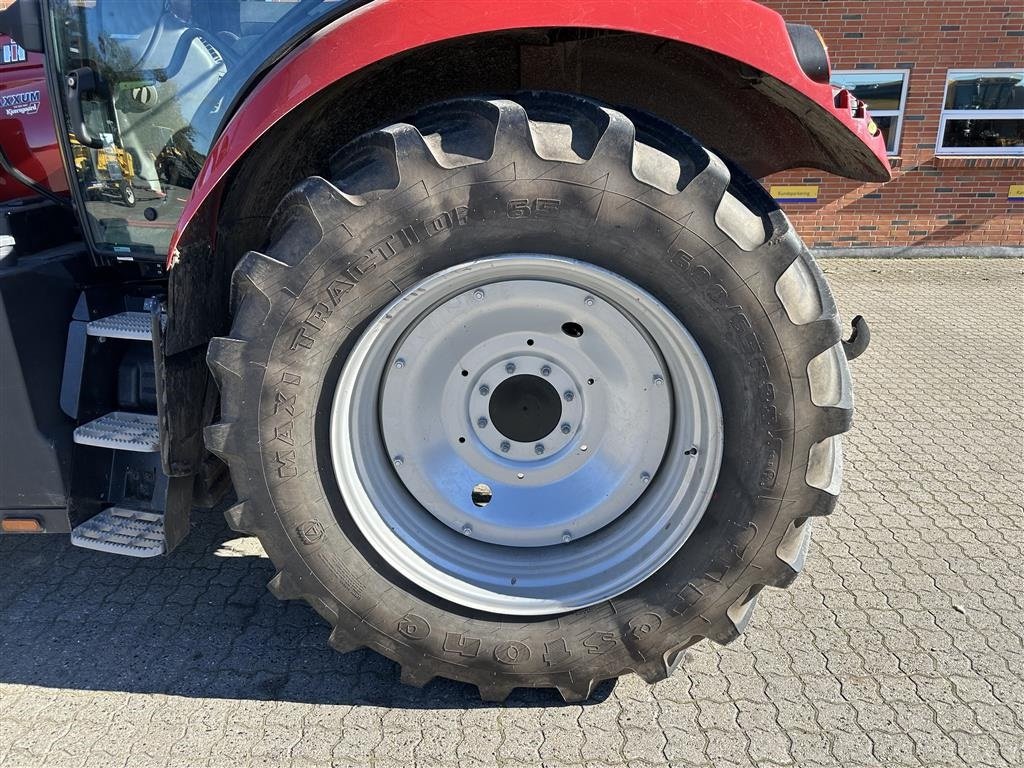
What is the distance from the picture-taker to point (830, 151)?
255cm

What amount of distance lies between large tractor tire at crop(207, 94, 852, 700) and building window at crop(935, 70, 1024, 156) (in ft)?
24.0

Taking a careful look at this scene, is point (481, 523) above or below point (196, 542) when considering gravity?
above

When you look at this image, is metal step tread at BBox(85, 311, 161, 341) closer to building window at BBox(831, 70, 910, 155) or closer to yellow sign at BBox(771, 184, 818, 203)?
yellow sign at BBox(771, 184, 818, 203)

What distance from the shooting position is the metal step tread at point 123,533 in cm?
226

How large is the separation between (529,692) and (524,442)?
0.72 m

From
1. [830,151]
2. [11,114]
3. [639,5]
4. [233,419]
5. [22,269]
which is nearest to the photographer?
[639,5]

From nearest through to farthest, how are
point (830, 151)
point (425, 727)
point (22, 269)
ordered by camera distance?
point (425, 727) < point (22, 269) < point (830, 151)

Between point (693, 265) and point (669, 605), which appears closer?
point (693, 265)

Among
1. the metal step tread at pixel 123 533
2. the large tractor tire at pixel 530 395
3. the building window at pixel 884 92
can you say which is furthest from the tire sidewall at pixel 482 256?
the building window at pixel 884 92

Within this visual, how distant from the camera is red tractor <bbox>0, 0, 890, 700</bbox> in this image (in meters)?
1.79

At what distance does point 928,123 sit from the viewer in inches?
307

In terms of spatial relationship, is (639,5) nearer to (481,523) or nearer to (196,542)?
(481,523)

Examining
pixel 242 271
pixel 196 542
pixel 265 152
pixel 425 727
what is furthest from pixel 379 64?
pixel 196 542

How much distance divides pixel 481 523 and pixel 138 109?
172cm
